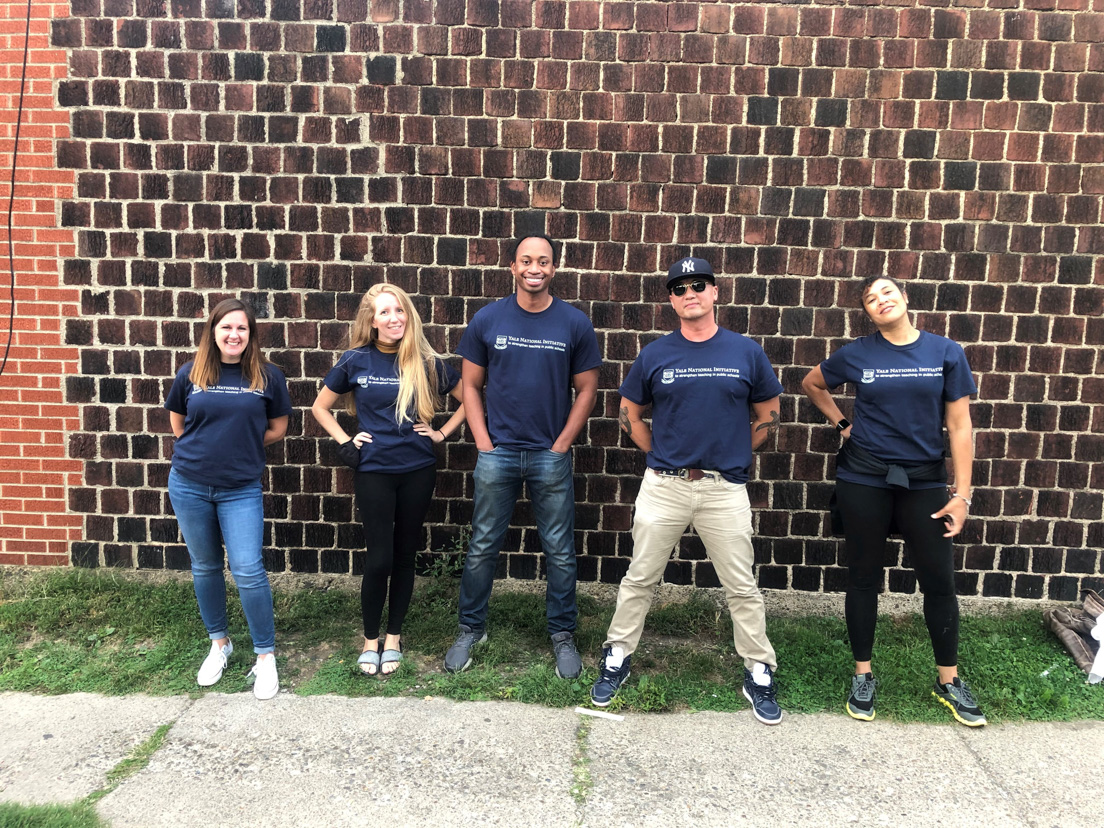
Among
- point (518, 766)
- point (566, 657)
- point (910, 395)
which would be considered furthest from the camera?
point (566, 657)

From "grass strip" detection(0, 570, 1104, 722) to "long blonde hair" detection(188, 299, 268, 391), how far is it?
1.53 metres

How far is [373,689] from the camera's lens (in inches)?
157

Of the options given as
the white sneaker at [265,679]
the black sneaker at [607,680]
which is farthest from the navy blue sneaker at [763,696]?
the white sneaker at [265,679]

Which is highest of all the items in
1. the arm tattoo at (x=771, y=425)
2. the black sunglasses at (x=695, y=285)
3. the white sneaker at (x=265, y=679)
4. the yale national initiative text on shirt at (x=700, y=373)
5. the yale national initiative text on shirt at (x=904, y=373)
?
the black sunglasses at (x=695, y=285)

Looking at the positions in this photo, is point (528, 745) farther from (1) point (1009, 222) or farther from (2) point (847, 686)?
(1) point (1009, 222)

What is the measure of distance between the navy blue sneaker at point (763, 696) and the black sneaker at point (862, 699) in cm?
35

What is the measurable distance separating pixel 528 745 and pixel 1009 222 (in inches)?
158

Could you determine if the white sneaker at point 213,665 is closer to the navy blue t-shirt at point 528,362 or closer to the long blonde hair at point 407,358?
the long blonde hair at point 407,358

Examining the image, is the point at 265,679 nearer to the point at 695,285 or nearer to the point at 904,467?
the point at 695,285

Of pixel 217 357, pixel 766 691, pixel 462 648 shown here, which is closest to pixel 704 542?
pixel 766 691

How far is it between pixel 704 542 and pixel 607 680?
33.4 inches

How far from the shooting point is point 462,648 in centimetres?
420

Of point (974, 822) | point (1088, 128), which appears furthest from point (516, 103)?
point (974, 822)

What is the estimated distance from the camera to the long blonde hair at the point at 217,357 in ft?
12.6
